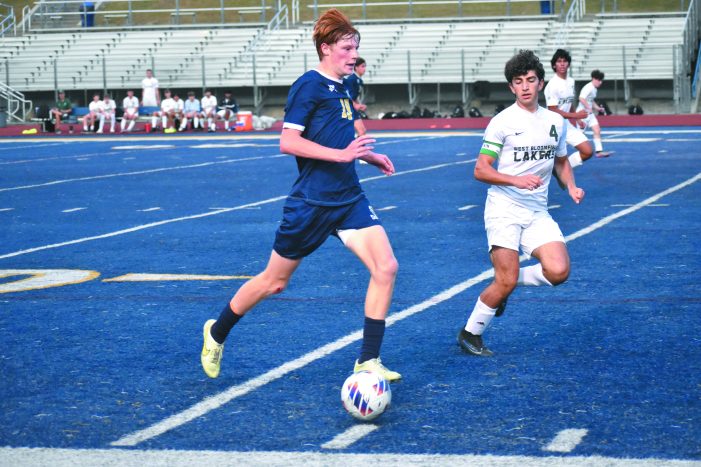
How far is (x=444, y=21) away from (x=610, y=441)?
43.4 metres

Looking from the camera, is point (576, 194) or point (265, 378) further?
point (576, 194)

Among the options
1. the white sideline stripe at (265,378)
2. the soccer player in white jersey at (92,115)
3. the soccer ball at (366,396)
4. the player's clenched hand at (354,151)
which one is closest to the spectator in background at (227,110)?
the soccer player in white jersey at (92,115)

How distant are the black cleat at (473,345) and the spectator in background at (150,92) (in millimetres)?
36501

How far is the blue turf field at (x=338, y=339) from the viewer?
5215 mm

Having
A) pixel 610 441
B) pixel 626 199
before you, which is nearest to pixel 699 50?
pixel 626 199

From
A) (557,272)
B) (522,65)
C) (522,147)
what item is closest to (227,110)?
(522,147)

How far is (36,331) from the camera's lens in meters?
7.62

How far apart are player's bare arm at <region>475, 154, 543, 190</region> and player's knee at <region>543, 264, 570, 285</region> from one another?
0.46 m

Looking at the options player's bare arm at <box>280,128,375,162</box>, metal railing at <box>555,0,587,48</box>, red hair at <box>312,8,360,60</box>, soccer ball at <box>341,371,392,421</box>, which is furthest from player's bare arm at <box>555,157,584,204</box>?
metal railing at <box>555,0,587,48</box>

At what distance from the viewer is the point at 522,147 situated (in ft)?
22.6

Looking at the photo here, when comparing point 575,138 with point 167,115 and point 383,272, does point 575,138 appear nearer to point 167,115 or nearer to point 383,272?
point 383,272

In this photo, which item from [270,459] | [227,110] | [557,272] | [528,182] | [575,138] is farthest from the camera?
[227,110]

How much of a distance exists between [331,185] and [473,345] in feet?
4.43

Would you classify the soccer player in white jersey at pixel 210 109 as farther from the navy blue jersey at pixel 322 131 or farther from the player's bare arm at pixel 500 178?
the navy blue jersey at pixel 322 131
